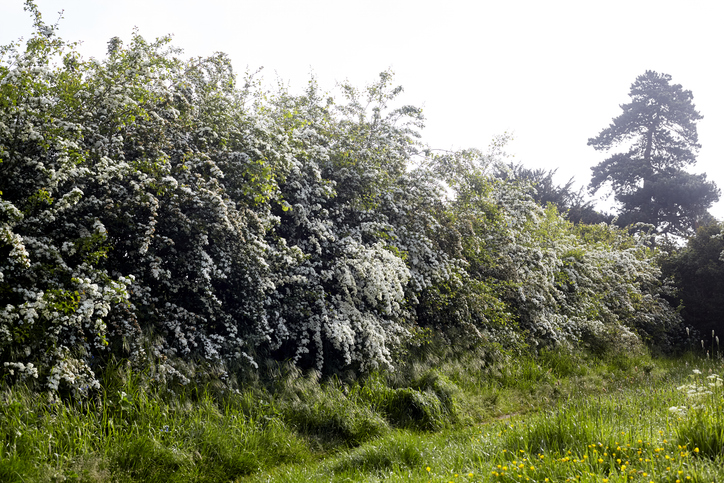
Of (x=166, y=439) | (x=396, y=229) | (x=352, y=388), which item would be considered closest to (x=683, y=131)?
(x=396, y=229)

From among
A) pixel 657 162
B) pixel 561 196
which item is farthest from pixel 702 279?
pixel 657 162

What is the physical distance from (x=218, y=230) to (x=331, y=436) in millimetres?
2982

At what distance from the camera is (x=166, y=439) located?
446 centimetres

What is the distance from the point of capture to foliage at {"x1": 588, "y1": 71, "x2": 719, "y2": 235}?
1155 inches

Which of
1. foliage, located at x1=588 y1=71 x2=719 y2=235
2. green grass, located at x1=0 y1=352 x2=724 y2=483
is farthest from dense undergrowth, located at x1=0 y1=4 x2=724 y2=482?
foliage, located at x1=588 y1=71 x2=719 y2=235

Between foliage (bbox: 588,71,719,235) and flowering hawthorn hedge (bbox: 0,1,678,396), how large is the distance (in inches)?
977

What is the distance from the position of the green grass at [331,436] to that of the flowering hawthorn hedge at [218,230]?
15.4 inches

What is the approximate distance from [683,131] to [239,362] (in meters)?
38.8

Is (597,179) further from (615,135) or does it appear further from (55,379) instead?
(55,379)

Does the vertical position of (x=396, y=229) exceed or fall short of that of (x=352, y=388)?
it exceeds it

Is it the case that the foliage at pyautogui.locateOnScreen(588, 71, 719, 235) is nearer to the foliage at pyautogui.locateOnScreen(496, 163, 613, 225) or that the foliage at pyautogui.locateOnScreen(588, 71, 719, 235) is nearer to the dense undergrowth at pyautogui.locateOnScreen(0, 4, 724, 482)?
the foliage at pyautogui.locateOnScreen(496, 163, 613, 225)

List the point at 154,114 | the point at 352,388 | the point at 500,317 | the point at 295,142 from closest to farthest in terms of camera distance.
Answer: the point at 154,114
the point at 352,388
the point at 295,142
the point at 500,317

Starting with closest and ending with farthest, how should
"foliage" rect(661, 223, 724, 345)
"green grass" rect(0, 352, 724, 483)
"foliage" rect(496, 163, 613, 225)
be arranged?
"green grass" rect(0, 352, 724, 483), "foliage" rect(661, 223, 724, 345), "foliage" rect(496, 163, 613, 225)

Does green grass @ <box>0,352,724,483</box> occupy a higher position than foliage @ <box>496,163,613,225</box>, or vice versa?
foliage @ <box>496,163,613,225</box>
